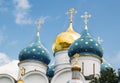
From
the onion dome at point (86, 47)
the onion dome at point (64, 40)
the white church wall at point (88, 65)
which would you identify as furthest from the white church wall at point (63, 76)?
the onion dome at point (64, 40)

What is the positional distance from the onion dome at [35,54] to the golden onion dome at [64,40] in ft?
3.52

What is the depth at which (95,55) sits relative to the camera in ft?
64.3

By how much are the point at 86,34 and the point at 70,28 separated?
3.23m

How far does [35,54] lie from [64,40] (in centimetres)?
226

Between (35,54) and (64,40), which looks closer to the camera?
(35,54)

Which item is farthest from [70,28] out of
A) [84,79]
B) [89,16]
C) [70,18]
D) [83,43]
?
[84,79]

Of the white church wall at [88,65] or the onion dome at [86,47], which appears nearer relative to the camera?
the white church wall at [88,65]

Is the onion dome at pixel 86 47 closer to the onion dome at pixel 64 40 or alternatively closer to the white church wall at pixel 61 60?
the white church wall at pixel 61 60

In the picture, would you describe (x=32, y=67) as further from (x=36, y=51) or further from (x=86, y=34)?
(x=86, y=34)

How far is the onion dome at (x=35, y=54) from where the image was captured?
21.0m

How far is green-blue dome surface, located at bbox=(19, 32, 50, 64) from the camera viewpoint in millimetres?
21016

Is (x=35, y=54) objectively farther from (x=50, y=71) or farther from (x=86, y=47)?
(x=86, y=47)

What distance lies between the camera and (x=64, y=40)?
880 inches

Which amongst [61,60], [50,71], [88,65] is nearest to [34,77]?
[61,60]
